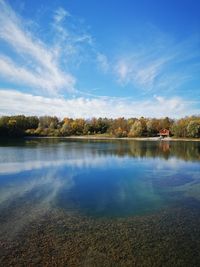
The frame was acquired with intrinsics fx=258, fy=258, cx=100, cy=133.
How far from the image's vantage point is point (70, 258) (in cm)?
720

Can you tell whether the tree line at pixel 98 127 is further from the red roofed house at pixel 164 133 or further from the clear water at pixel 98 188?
the clear water at pixel 98 188

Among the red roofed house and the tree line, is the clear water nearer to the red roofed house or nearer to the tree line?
the tree line

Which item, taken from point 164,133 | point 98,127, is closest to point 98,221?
point 164,133

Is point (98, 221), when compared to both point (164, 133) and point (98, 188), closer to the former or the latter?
point (98, 188)

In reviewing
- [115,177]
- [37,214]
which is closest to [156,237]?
[37,214]

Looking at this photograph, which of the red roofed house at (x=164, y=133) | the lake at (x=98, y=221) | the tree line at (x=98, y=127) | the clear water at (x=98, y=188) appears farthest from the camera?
the red roofed house at (x=164, y=133)

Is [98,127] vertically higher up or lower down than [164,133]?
higher up

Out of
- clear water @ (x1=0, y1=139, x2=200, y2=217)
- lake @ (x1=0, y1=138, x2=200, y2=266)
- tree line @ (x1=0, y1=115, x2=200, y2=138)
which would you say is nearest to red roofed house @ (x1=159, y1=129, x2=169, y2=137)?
tree line @ (x1=0, y1=115, x2=200, y2=138)

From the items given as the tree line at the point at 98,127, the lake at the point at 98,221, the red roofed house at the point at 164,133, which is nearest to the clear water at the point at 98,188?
the lake at the point at 98,221

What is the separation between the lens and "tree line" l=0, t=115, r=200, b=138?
286 feet

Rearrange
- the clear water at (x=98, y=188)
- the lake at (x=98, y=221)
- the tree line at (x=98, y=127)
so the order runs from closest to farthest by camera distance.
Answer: the lake at (x=98, y=221)
the clear water at (x=98, y=188)
the tree line at (x=98, y=127)

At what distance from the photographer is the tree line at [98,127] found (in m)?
87.2

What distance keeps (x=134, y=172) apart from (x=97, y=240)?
13.5m

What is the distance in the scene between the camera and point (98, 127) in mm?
112875
